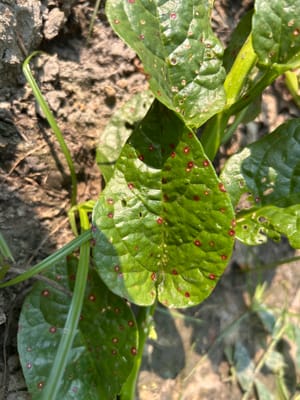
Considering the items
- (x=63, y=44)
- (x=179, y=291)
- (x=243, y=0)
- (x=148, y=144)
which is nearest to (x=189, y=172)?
(x=148, y=144)

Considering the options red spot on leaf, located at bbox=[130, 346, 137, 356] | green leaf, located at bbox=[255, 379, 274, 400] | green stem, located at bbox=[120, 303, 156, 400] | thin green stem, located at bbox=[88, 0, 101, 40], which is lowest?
green leaf, located at bbox=[255, 379, 274, 400]

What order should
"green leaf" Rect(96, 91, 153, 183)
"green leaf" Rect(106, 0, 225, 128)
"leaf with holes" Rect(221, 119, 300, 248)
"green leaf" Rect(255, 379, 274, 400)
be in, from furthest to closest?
"green leaf" Rect(255, 379, 274, 400) < "green leaf" Rect(96, 91, 153, 183) < "leaf with holes" Rect(221, 119, 300, 248) < "green leaf" Rect(106, 0, 225, 128)

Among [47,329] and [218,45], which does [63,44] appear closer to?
[218,45]

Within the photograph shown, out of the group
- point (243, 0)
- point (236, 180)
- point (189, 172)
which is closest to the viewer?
point (189, 172)

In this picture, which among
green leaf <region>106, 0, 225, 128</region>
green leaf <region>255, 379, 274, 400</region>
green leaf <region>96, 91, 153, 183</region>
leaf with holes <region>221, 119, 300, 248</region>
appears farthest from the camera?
green leaf <region>255, 379, 274, 400</region>

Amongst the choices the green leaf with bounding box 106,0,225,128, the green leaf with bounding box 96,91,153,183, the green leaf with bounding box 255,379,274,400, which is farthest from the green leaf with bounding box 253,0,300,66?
the green leaf with bounding box 255,379,274,400

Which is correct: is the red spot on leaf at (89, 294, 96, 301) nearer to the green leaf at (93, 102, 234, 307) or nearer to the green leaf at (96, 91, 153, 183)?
the green leaf at (93, 102, 234, 307)
